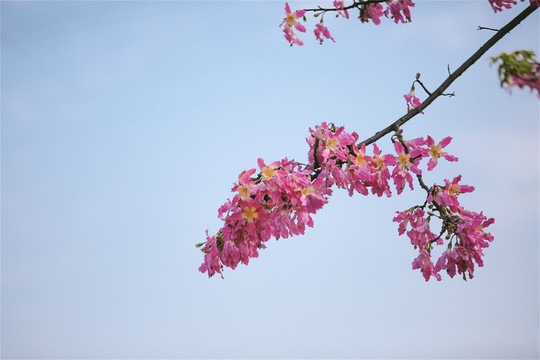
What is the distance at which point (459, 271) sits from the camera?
14.0 feet

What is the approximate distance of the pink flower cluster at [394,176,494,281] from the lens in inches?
166

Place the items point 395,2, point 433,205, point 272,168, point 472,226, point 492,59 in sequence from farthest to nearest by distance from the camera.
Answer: point 395,2, point 433,205, point 472,226, point 272,168, point 492,59

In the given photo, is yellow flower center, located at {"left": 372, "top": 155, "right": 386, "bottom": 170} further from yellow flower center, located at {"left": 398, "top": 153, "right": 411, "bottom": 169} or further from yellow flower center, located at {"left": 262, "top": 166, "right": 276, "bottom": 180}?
yellow flower center, located at {"left": 262, "top": 166, "right": 276, "bottom": 180}

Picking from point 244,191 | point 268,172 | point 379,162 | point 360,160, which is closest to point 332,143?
point 360,160

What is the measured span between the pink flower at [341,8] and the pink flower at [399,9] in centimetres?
34

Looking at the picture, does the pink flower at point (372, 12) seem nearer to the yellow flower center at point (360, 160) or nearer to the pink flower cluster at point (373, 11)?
the pink flower cluster at point (373, 11)

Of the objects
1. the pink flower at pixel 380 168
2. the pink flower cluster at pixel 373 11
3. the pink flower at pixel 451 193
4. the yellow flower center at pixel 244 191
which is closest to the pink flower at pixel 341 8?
the pink flower cluster at pixel 373 11

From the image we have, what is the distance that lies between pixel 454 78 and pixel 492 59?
1.57 meters

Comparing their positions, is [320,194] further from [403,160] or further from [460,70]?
[460,70]

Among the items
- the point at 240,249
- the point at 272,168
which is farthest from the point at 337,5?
the point at 240,249

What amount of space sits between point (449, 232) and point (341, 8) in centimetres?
219

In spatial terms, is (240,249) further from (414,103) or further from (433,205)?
(414,103)

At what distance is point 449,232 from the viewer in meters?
4.29

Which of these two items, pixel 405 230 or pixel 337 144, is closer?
pixel 337 144
